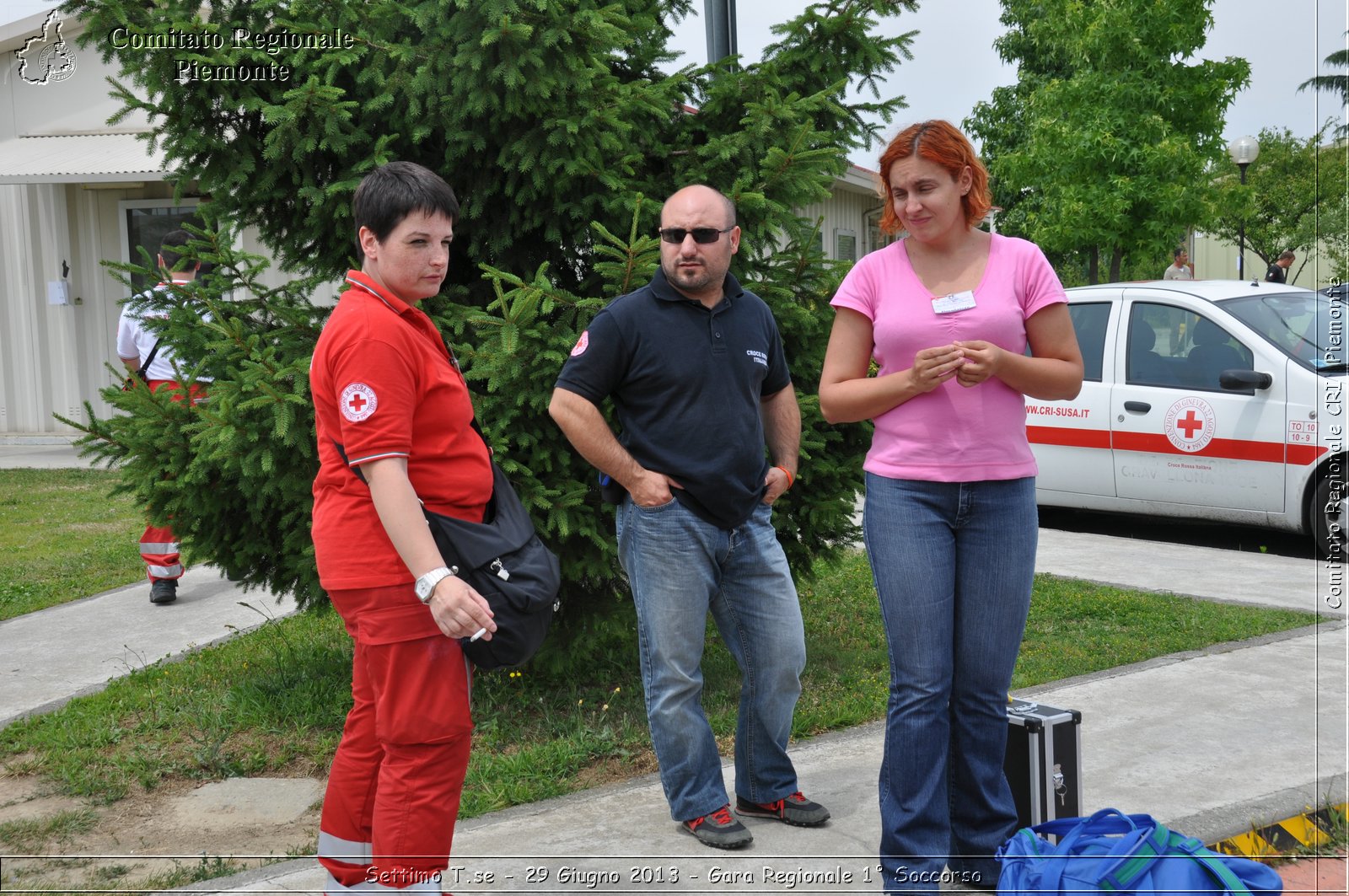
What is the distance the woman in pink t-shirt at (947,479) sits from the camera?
3.27m

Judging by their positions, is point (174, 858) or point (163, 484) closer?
point (174, 858)

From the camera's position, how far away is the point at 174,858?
3.85 meters

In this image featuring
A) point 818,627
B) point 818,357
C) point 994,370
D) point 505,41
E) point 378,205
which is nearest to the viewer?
point 378,205

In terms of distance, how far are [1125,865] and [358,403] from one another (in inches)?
81.0

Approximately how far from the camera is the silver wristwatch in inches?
109

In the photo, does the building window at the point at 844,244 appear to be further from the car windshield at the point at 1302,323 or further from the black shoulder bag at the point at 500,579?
the black shoulder bag at the point at 500,579

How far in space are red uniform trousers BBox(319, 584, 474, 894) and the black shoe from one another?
514 centimetres

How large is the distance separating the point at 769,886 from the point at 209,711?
2.93 m

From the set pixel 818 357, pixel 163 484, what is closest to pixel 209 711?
pixel 163 484

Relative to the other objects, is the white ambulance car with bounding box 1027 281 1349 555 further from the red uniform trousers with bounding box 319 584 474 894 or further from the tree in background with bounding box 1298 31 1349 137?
the red uniform trousers with bounding box 319 584 474 894

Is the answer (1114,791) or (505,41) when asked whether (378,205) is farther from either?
(1114,791)

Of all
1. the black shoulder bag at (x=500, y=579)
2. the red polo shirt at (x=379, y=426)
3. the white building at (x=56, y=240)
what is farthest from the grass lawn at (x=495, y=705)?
the white building at (x=56, y=240)

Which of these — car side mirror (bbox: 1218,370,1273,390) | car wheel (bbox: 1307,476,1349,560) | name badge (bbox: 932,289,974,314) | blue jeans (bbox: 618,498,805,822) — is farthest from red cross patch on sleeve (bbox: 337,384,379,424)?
car side mirror (bbox: 1218,370,1273,390)

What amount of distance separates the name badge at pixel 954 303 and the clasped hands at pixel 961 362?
0.12m
